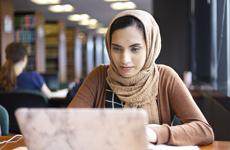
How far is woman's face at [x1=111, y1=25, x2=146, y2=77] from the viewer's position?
133 cm

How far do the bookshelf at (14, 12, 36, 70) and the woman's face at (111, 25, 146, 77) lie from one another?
638 cm

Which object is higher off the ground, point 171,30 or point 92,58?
point 171,30

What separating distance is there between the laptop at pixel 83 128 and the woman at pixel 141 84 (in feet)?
1.60

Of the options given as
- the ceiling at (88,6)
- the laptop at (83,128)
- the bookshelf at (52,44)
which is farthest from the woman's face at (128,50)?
the bookshelf at (52,44)

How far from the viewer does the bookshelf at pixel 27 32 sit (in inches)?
297

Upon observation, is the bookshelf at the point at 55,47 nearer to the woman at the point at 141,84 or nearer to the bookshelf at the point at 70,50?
the bookshelf at the point at 70,50

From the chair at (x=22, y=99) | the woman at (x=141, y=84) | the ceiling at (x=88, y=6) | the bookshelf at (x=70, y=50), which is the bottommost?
the bookshelf at (x=70, y=50)

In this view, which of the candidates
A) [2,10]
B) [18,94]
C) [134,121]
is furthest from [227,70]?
[2,10]

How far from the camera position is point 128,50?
133 cm

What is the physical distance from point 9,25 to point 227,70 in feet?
14.0

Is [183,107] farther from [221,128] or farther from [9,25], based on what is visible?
[9,25]

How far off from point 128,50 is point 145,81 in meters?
0.16

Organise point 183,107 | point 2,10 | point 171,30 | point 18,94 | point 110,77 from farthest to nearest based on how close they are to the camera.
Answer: point 2,10 < point 171,30 < point 18,94 < point 110,77 < point 183,107

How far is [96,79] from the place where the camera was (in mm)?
1532
